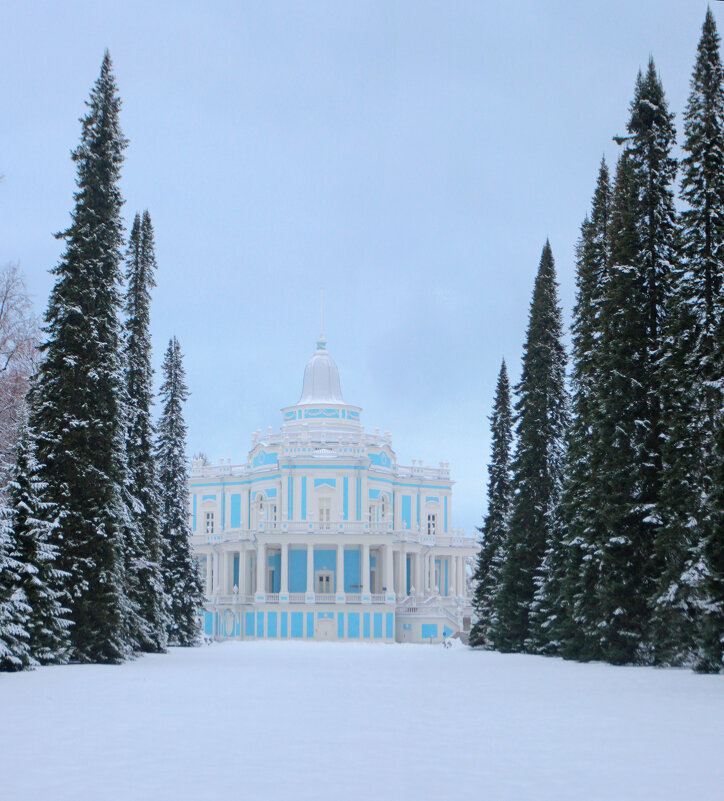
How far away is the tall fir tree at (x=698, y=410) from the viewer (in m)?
23.4

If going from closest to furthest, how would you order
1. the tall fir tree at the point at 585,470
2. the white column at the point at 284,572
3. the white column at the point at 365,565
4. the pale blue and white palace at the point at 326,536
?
1. the tall fir tree at the point at 585,470
2. the pale blue and white palace at the point at 326,536
3. the white column at the point at 284,572
4. the white column at the point at 365,565

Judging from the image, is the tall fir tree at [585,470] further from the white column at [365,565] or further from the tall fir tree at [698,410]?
the white column at [365,565]

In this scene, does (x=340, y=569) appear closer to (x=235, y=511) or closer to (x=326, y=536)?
(x=326, y=536)

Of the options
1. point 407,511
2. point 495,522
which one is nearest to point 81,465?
point 495,522

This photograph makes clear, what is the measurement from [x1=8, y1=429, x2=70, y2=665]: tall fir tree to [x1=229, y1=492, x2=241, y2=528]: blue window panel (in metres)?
53.2

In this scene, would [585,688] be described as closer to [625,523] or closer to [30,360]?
[625,523]

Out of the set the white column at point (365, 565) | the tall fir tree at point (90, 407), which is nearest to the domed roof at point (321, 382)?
the white column at point (365, 565)

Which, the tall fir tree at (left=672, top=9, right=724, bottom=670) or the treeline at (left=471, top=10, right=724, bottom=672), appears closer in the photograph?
the tall fir tree at (left=672, top=9, right=724, bottom=670)

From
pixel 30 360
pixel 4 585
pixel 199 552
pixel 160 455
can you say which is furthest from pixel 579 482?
pixel 199 552

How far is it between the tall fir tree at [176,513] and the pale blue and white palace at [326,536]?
1532 cm

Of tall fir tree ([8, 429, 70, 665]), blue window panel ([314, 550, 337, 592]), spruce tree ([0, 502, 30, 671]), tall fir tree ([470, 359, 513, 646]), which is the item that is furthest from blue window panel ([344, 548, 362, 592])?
spruce tree ([0, 502, 30, 671])

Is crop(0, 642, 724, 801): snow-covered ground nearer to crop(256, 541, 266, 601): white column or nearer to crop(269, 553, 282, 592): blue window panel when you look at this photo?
crop(256, 541, 266, 601): white column

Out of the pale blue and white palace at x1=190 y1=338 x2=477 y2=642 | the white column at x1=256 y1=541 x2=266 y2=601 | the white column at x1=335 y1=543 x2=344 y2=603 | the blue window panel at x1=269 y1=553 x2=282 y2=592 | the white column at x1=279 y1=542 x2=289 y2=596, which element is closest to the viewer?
the pale blue and white palace at x1=190 y1=338 x2=477 y2=642

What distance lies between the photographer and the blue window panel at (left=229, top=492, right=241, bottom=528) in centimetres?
7962
